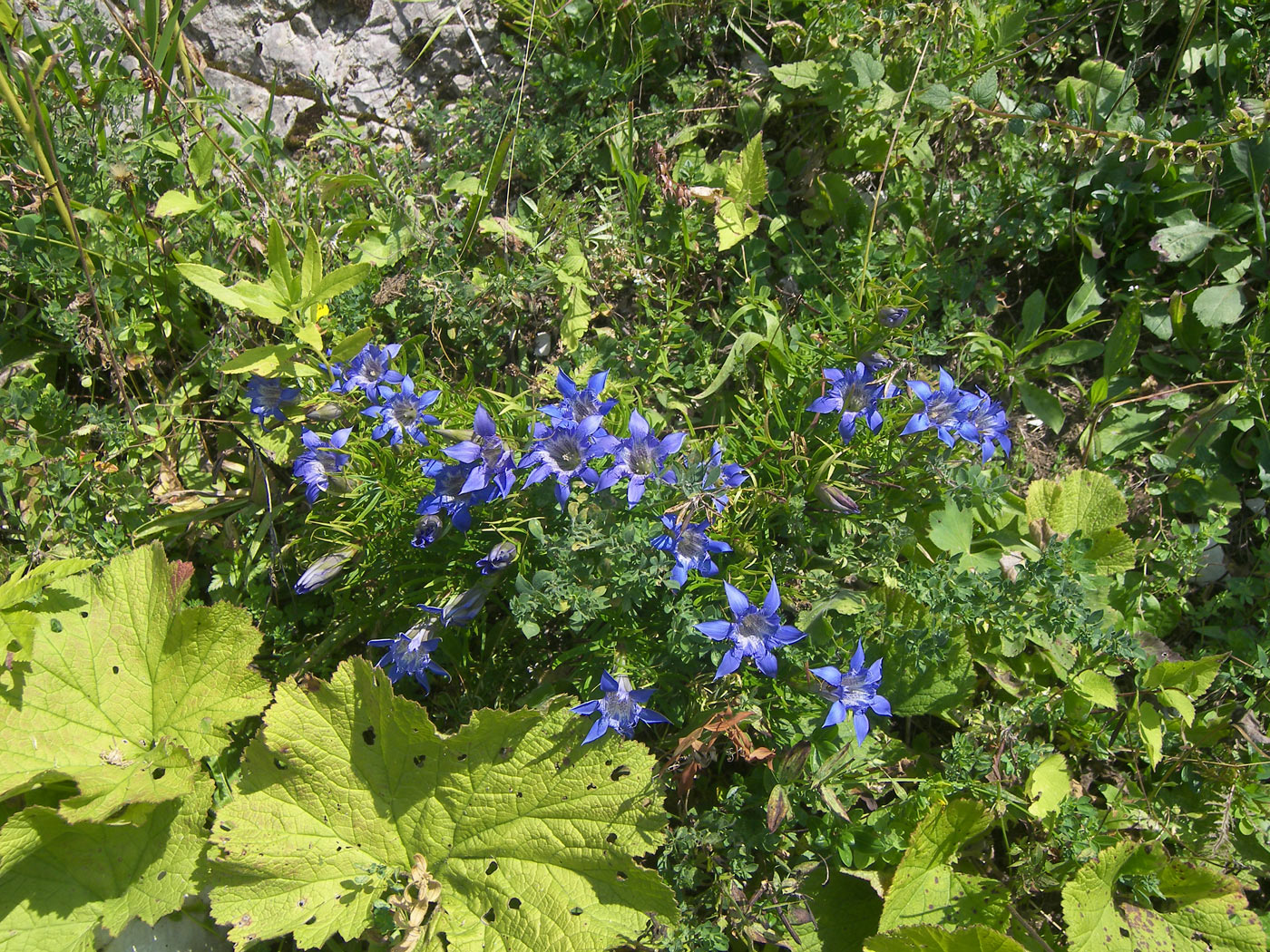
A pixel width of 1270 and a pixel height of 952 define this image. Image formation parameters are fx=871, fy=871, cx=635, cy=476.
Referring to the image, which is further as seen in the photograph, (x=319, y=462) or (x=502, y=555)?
(x=319, y=462)

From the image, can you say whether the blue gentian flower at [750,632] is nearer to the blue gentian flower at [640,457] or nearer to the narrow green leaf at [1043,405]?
the blue gentian flower at [640,457]

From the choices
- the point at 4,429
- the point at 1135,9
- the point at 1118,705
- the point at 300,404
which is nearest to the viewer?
the point at 300,404

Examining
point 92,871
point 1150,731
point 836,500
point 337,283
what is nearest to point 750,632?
point 836,500

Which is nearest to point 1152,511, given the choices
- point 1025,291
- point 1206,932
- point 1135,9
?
point 1025,291

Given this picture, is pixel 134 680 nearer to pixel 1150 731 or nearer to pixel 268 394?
pixel 268 394

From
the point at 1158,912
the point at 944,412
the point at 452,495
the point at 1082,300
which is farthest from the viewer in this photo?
the point at 1082,300

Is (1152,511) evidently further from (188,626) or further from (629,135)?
(188,626)

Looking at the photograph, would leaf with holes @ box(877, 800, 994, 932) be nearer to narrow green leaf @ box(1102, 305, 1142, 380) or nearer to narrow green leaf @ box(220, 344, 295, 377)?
narrow green leaf @ box(1102, 305, 1142, 380)

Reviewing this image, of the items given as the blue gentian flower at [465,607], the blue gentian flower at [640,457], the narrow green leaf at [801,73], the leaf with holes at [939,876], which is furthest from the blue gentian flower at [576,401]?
the narrow green leaf at [801,73]
